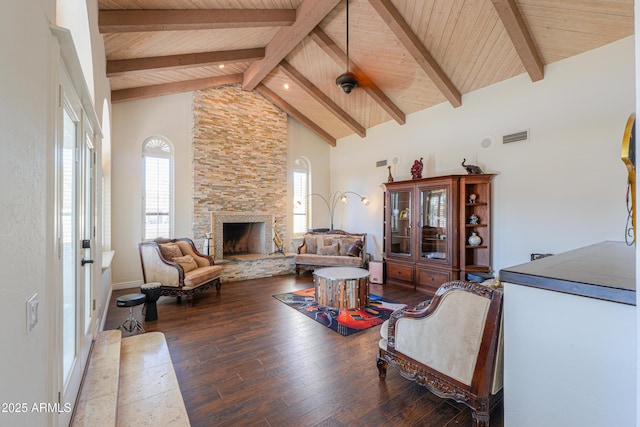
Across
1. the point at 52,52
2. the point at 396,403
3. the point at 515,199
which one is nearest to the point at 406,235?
the point at 515,199

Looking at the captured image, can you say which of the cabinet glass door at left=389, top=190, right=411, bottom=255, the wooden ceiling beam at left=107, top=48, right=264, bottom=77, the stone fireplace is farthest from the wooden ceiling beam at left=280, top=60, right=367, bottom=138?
the stone fireplace

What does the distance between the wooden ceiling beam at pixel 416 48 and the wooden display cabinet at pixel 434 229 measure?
1.45 meters

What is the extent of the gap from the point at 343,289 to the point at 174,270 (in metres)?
2.61

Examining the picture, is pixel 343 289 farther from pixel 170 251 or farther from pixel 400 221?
pixel 170 251

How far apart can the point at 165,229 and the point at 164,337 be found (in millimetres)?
3027

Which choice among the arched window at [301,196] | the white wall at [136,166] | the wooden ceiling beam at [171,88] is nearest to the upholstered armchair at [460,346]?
the white wall at [136,166]

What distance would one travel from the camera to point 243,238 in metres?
6.89

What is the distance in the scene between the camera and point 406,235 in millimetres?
5473

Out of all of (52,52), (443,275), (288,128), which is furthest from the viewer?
(288,128)

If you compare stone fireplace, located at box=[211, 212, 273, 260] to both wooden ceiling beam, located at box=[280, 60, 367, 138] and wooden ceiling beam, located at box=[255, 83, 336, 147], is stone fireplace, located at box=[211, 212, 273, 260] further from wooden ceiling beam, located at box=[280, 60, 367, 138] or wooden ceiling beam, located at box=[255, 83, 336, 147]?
wooden ceiling beam, located at box=[280, 60, 367, 138]

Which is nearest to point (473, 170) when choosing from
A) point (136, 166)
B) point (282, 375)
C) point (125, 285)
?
point (282, 375)

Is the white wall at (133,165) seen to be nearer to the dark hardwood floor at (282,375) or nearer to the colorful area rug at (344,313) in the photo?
the dark hardwood floor at (282,375)

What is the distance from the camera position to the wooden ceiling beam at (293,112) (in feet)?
21.5

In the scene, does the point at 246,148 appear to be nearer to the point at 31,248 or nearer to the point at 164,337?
the point at 164,337
